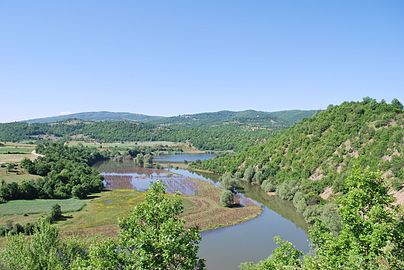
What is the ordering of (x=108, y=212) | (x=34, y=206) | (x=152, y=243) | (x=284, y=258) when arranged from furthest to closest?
(x=34, y=206) < (x=108, y=212) < (x=284, y=258) < (x=152, y=243)

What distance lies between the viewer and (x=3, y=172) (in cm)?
11756

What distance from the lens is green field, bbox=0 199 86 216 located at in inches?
3241

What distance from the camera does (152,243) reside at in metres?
16.6

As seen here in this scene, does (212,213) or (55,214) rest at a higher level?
(55,214)

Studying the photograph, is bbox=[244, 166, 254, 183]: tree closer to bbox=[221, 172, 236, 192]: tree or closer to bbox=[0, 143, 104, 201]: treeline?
bbox=[221, 172, 236, 192]: tree

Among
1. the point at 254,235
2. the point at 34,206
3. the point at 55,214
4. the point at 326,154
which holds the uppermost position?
the point at 326,154

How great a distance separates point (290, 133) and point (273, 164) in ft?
65.3

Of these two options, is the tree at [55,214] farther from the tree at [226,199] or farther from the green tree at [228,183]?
the green tree at [228,183]

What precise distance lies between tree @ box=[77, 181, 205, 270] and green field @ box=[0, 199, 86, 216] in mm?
72734

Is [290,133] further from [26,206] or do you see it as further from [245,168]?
[26,206]

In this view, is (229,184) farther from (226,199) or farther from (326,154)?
(326,154)

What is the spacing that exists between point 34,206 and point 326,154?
265 ft

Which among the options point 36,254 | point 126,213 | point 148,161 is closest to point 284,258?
point 36,254

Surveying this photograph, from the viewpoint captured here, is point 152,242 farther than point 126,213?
No
